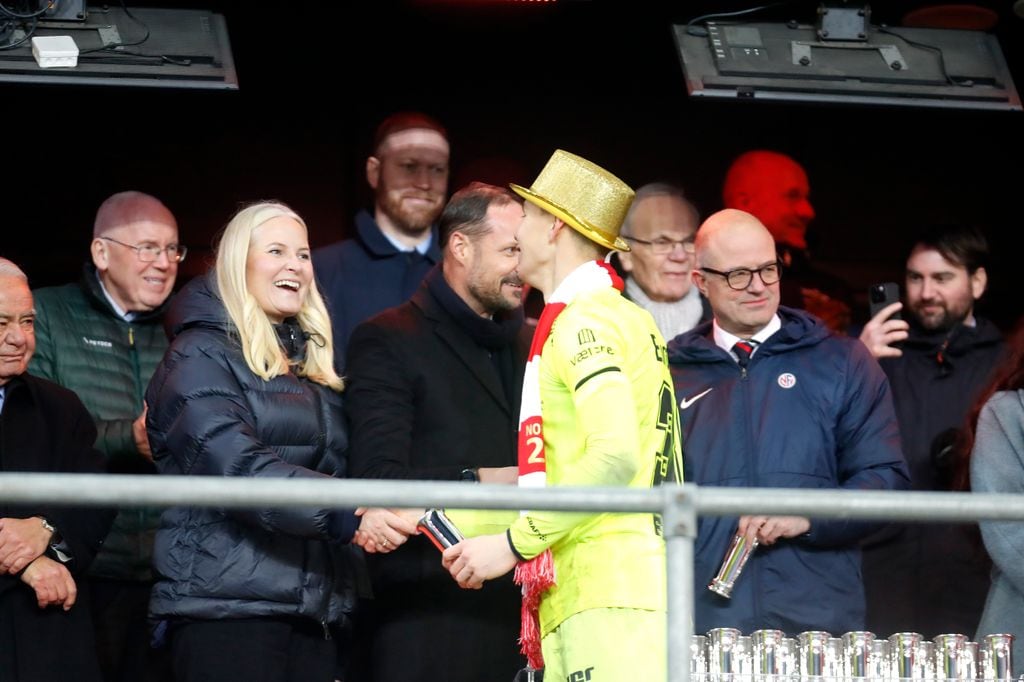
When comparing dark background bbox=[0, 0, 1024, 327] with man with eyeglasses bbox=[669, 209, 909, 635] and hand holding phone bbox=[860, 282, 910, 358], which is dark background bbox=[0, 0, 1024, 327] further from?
man with eyeglasses bbox=[669, 209, 909, 635]

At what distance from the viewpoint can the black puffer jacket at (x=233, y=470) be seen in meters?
4.79

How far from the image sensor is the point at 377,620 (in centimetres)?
518

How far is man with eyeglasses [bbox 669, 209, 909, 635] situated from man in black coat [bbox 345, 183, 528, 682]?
561 mm

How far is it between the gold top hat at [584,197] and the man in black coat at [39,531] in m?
1.71

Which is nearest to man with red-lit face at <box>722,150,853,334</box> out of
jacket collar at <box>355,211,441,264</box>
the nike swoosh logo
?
jacket collar at <box>355,211,441,264</box>

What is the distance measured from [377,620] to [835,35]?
295cm

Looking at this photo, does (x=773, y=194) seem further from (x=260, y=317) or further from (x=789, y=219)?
(x=260, y=317)

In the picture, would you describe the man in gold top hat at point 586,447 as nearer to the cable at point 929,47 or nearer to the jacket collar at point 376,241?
the jacket collar at point 376,241

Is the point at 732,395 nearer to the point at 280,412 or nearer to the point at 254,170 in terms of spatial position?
the point at 280,412

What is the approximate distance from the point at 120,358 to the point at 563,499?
3.33m

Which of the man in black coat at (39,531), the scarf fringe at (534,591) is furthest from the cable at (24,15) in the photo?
the scarf fringe at (534,591)

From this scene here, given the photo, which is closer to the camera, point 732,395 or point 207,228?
point 732,395

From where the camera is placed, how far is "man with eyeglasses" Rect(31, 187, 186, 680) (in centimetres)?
564

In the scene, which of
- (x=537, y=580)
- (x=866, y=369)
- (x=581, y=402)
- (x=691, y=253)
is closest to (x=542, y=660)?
(x=537, y=580)
